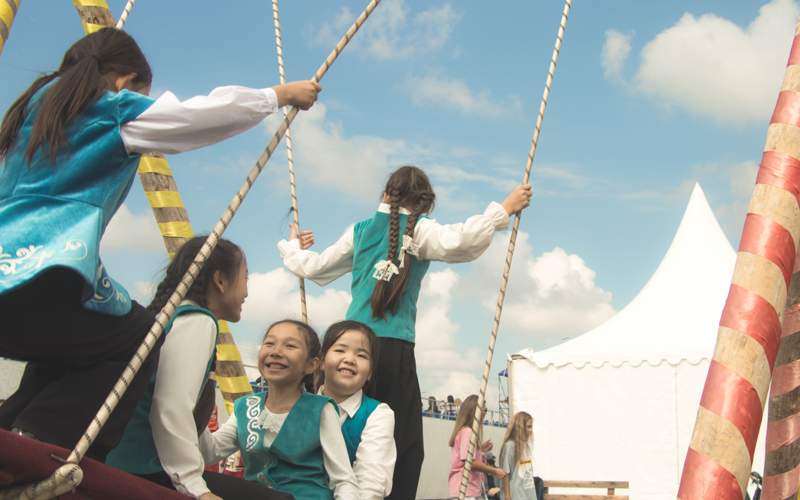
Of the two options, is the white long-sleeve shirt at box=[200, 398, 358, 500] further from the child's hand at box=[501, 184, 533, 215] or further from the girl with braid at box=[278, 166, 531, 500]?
the child's hand at box=[501, 184, 533, 215]

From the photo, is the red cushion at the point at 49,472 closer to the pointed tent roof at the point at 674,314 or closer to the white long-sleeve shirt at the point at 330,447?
the white long-sleeve shirt at the point at 330,447

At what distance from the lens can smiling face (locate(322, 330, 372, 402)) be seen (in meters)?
2.90

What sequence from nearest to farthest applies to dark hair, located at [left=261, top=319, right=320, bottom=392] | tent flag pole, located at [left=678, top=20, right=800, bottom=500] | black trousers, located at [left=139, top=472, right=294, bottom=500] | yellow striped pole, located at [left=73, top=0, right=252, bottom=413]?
tent flag pole, located at [left=678, top=20, right=800, bottom=500] < black trousers, located at [left=139, top=472, right=294, bottom=500] < dark hair, located at [left=261, top=319, right=320, bottom=392] < yellow striped pole, located at [left=73, top=0, right=252, bottom=413]

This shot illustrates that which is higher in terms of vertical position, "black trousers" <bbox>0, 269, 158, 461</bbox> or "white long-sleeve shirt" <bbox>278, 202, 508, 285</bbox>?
"white long-sleeve shirt" <bbox>278, 202, 508, 285</bbox>

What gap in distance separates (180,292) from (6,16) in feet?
4.51

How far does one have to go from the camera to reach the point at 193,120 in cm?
179

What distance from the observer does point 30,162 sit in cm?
176

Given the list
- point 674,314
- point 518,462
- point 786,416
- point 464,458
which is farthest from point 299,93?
point 674,314

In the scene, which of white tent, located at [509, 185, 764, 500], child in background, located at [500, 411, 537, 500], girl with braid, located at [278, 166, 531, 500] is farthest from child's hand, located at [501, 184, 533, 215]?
white tent, located at [509, 185, 764, 500]

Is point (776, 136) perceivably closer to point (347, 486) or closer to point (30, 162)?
point (347, 486)

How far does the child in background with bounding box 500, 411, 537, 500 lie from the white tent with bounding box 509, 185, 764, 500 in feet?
7.94

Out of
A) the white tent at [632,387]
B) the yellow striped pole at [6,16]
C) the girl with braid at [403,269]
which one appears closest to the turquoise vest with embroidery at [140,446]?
the yellow striped pole at [6,16]

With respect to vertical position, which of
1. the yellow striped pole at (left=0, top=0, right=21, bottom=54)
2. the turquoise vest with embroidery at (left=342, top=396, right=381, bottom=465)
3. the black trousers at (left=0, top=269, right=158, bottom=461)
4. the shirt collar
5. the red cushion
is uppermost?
the shirt collar

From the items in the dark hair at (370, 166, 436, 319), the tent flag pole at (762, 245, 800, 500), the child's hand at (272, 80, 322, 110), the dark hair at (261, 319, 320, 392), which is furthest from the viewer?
the dark hair at (370, 166, 436, 319)
